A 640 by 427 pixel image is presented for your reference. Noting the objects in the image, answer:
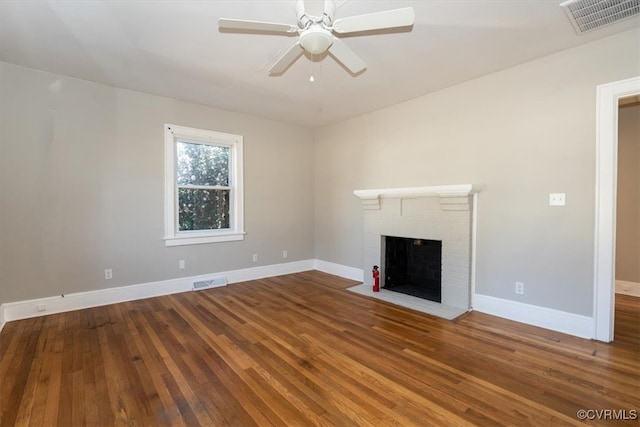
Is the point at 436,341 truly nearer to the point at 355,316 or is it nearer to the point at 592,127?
the point at 355,316

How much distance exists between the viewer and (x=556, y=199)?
279cm

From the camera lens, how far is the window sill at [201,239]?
4.01 m

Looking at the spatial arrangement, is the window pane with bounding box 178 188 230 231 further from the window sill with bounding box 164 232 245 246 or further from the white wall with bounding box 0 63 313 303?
the white wall with bounding box 0 63 313 303

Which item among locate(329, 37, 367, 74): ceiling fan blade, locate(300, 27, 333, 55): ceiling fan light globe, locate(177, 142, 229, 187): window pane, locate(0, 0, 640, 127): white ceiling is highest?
locate(0, 0, 640, 127): white ceiling

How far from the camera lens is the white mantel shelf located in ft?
10.7

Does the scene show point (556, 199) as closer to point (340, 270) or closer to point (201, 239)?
point (340, 270)

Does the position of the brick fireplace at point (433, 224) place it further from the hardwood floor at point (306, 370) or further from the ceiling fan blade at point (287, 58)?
the ceiling fan blade at point (287, 58)

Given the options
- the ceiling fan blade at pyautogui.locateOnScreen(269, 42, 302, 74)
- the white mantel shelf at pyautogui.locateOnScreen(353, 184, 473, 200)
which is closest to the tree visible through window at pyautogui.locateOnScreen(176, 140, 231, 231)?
Result: the white mantel shelf at pyautogui.locateOnScreen(353, 184, 473, 200)

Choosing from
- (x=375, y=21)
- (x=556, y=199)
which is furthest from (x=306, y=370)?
(x=556, y=199)

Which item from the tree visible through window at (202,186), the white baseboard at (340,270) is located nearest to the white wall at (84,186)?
the tree visible through window at (202,186)

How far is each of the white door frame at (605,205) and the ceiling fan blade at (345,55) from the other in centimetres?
214

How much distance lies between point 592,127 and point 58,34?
470 centimetres

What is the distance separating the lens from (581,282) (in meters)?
2.65

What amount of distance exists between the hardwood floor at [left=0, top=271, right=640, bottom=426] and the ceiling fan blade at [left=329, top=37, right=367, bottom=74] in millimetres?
2334
